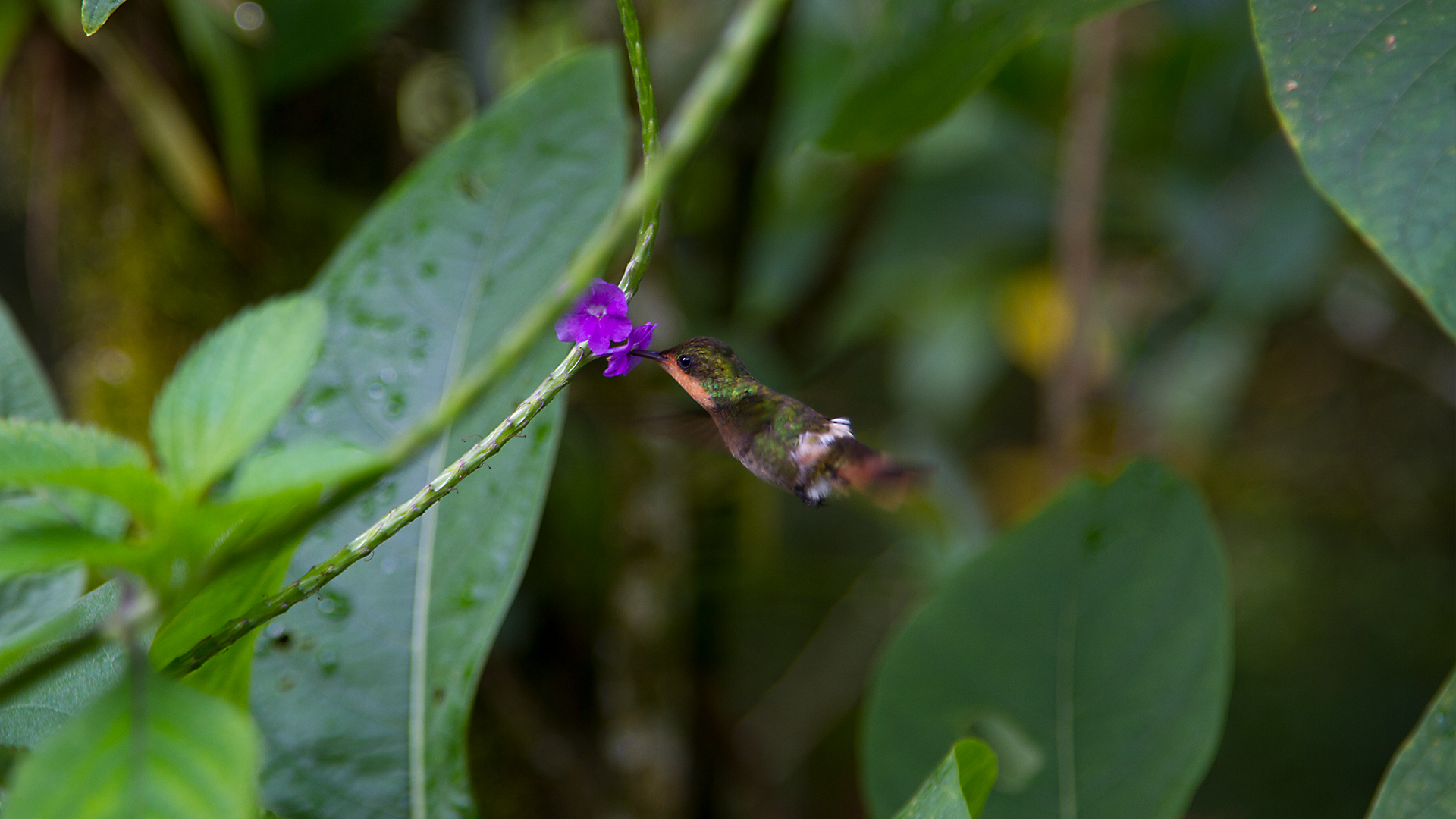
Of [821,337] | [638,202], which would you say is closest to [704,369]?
[638,202]

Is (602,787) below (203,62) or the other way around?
below

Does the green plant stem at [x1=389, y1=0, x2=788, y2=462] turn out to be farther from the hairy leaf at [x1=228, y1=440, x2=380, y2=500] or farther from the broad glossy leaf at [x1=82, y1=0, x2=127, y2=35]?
the broad glossy leaf at [x1=82, y1=0, x2=127, y2=35]

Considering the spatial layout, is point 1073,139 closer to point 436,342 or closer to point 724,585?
point 724,585

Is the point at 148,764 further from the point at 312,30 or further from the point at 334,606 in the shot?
the point at 312,30

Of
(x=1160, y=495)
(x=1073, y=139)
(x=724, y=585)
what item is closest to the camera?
(x=1160, y=495)

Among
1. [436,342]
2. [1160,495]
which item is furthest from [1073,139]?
[436,342]
